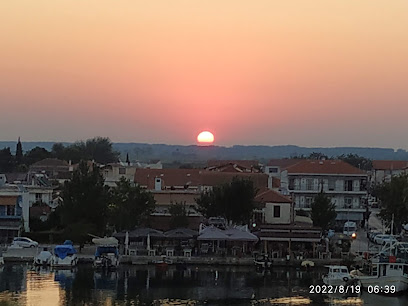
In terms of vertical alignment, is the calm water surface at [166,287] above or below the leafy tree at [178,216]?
below

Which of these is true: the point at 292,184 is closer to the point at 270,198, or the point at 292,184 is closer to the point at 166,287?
the point at 270,198

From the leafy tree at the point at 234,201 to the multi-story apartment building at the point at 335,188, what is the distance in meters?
12.3

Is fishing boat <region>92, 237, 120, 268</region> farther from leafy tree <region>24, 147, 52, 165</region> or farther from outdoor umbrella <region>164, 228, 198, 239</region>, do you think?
leafy tree <region>24, 147, 52, 165</region>

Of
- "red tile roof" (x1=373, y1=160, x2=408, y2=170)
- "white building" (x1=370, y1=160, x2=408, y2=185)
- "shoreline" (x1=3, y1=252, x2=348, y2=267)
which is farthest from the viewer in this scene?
"red tile roof" (x1=373, y1=160, x2=408, y2=170)

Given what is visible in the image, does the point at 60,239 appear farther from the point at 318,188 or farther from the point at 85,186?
the point at 318,188

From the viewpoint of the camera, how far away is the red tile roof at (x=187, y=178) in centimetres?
5700

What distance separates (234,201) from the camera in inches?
1722

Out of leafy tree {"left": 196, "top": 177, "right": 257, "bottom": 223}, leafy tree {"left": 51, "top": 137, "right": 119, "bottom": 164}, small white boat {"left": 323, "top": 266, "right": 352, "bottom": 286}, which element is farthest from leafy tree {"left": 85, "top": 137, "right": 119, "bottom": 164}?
small white boat {"left": 323, "top": 266, "right": 352, "bottom": 286}

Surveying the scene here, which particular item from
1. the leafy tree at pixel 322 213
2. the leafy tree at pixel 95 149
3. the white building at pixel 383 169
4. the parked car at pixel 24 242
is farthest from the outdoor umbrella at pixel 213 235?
the leafy tree at pixel 95 149

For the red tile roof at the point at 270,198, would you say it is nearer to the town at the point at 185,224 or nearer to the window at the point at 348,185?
the town at the point at 185,224

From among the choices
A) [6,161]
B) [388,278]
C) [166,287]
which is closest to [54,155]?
[6,161]

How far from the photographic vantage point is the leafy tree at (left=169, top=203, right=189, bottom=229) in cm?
4438

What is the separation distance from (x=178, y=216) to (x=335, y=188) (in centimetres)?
1607

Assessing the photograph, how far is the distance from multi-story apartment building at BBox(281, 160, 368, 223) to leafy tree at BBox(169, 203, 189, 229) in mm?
13044
